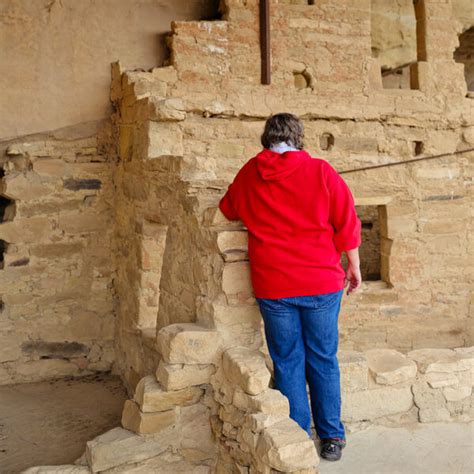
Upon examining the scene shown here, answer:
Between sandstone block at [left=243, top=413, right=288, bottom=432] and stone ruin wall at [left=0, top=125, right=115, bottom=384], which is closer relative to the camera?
sandstone block at [left=243, top=413, right=288, bottom=432]

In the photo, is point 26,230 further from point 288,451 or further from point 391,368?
point 288,451

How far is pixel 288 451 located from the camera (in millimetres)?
2641

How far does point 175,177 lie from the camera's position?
4.15 m

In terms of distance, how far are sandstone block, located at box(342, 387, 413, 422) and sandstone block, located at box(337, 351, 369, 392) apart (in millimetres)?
32

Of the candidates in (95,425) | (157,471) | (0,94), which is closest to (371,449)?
(157,471)

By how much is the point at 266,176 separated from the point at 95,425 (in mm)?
2802

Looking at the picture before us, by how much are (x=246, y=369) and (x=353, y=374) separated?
807mm

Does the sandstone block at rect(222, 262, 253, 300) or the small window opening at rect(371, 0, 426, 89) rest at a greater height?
the small window opening at rect(371, 0, 426, 89)

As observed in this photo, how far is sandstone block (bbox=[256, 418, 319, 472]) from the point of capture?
2627mm

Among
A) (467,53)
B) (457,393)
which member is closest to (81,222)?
(457,393)

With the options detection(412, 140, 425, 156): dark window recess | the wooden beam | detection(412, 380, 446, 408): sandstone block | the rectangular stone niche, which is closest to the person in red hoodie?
detection(412, 380, 446, 408): sandstone block

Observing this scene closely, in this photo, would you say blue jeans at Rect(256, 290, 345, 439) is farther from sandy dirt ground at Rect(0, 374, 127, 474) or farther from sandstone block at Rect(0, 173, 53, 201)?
sandstone block at Rect(0, 173, 53, 201)

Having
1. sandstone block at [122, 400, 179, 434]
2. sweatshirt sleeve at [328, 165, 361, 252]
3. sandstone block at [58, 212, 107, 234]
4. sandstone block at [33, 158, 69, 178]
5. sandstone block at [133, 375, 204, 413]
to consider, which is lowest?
sandstone block at [122, 400, 179, 434]

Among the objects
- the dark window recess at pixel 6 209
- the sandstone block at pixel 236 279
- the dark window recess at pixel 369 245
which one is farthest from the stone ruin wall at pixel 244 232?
the dark window recess at pixel 369 245
